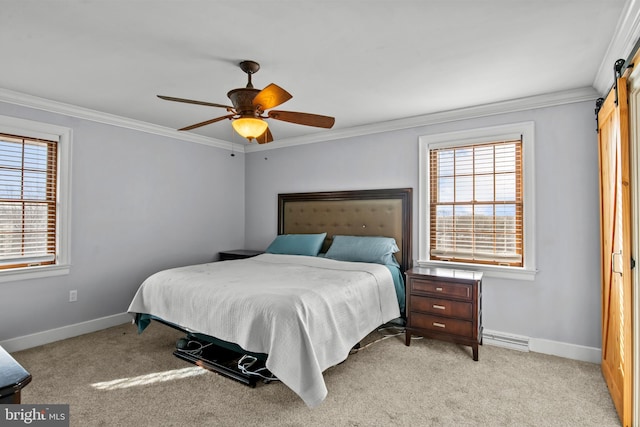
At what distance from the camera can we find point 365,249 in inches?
155

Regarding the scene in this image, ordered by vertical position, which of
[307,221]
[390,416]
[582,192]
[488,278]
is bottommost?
[390,416]

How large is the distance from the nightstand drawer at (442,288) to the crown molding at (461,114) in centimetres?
183

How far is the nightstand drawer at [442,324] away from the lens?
3081 mm

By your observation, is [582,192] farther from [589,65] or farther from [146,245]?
[146,245]

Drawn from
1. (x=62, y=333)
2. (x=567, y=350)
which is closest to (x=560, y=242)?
(x=567, y=350)

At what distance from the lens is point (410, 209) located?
158 inches

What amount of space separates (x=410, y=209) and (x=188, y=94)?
2.70 metres

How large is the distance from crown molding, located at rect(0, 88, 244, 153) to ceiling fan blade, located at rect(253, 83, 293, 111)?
98.4 inches

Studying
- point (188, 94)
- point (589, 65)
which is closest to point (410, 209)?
point (589, 65)

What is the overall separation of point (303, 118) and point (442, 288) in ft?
6.65

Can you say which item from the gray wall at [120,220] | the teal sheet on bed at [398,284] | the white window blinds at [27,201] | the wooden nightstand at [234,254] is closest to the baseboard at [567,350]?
the teal sheet on bed at [398,284]

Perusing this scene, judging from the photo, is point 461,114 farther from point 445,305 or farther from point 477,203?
point 445,305

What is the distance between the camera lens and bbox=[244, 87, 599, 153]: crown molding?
10.2 ft

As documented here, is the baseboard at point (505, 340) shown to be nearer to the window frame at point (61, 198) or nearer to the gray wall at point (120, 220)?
the gray wall at point (120, 220)
